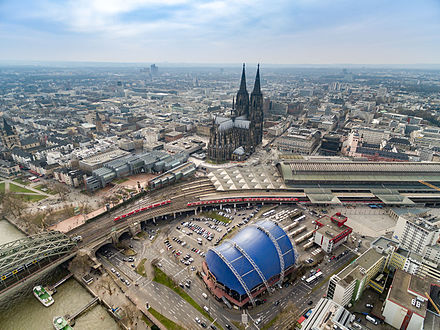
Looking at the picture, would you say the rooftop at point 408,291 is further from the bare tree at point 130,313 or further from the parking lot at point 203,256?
the bare tree at point 130,313

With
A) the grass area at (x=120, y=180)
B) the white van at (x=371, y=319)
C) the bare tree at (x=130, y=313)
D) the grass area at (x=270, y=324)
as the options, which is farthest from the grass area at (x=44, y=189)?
the white van at (x=371, y=319)

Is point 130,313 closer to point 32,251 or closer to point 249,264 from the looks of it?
point 249,264

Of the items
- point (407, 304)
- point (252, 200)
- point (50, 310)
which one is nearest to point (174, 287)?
point (50, 310)

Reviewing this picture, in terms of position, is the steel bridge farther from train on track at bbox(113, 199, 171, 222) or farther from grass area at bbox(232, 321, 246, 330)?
grass area at bbox(232, 321, 246, 330)

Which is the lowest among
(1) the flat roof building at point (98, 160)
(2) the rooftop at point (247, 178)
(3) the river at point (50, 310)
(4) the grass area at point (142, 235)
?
(3) the river at point (50, 310)

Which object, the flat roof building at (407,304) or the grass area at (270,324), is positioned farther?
the grass area at (270,324)

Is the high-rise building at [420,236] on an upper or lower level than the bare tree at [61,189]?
upper
